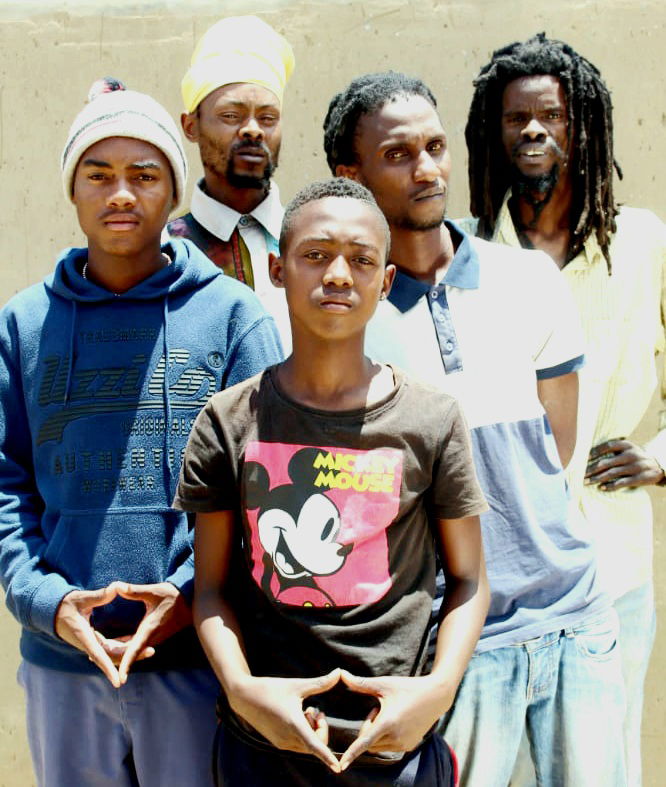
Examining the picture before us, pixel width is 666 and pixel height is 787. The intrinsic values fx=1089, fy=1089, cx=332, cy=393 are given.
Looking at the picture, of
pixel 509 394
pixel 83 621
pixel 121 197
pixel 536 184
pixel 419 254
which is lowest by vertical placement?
pixel 83 621

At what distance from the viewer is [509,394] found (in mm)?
2217

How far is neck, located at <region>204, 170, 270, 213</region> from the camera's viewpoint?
2.99m

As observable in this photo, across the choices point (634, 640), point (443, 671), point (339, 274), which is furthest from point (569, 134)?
point (443, 671)

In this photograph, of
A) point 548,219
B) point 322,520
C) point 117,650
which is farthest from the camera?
point 548,219

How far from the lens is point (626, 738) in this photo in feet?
8.95

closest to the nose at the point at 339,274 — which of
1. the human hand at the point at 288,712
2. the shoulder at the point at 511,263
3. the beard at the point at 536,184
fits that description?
the shoulder at the point at 511,263

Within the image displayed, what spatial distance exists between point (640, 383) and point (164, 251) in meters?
1.29

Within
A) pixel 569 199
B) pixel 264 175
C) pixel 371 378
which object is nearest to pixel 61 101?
pixel 264 175

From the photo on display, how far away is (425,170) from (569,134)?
0.75m

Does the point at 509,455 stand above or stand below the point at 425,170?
below

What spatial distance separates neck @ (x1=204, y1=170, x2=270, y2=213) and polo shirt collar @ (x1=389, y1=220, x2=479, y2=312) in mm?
796

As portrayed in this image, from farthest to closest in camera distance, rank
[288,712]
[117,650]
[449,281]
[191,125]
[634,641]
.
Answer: [191,125] → [634,641] → [449,281] → [117,650] → [288,712]

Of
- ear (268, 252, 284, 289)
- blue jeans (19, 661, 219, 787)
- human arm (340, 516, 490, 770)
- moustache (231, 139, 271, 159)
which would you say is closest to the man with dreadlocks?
moustache (231, 139, 271, 159)

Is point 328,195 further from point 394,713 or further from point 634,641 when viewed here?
point 634,641
